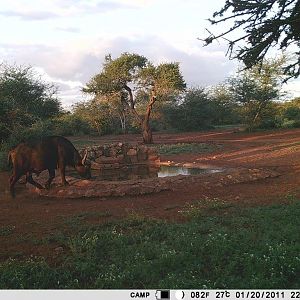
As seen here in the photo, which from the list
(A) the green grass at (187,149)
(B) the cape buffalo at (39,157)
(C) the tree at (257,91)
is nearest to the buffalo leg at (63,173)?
(B) the cape buffalo at (39,157)

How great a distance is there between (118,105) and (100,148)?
529 inches

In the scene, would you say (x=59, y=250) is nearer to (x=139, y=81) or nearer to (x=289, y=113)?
(x=139, y=81)

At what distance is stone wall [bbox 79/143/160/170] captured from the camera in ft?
58.6

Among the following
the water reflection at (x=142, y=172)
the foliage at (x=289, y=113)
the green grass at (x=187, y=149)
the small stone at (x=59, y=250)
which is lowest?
the small stone at (x=59, y=250)

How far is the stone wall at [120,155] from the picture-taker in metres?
17.9

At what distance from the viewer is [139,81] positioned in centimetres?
3019

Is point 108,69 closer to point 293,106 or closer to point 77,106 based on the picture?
point 77,106

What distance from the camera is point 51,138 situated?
1081 centimetres

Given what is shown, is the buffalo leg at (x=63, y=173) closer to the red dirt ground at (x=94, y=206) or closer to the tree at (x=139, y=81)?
the red dirt ground at (x=94, y=206)

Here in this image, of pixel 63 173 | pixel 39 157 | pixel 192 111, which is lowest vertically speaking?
pixel 63 173

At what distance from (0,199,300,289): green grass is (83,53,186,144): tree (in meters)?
22.1

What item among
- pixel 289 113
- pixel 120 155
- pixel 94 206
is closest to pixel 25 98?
pixel 120 155

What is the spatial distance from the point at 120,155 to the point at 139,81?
13.0m

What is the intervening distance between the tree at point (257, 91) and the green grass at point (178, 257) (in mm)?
27684
